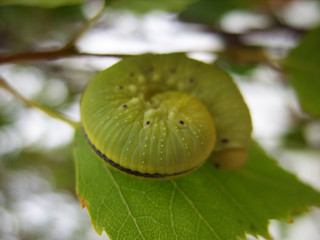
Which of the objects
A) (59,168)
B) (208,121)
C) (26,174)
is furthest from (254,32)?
(26,174)

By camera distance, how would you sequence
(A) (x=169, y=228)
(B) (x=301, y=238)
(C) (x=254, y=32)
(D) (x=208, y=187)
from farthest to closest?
1. (B) (x=301, y=238)
2. (C) (x=254, y=32)
3. (D) (x=208, y=187)
4. (A) (x=169, y=228)

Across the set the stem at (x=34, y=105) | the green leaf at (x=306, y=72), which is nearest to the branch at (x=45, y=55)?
the stem at (x=34, y=105)

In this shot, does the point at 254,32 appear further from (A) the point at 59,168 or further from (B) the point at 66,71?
(A) the point at 59,168

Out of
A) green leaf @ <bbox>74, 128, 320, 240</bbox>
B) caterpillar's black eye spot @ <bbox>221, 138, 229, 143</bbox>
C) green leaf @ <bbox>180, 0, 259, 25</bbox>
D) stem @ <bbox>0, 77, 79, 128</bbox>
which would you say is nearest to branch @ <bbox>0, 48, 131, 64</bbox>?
stem @ <bbox>0, 77, 79, 128</bbox>

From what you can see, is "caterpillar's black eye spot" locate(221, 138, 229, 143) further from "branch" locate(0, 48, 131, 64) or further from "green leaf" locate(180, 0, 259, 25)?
"green leaf" locate(180, 0, 259, 25)

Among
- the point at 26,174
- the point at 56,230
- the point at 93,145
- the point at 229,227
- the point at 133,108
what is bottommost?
the point at 56,230

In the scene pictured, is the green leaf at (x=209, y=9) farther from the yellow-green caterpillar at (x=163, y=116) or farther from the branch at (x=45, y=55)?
the branch at (x=45, y=55)

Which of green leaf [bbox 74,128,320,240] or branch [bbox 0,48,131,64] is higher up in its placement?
branch [bbox 0,48,131,64]
